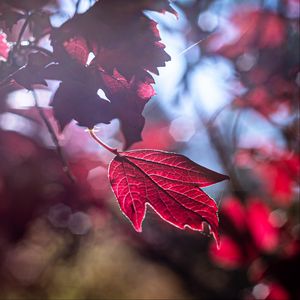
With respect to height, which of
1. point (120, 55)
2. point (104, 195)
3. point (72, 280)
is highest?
point (120, 55)

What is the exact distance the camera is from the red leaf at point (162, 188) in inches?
24.3

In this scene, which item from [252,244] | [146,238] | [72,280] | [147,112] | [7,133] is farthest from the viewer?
[147,112]

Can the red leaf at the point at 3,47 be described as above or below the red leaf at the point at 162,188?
above

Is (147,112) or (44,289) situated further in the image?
(147,112)

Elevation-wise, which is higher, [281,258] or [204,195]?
[204,195]

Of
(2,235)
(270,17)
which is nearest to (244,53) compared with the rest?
(270,17)

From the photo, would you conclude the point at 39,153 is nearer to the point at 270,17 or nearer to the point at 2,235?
the point at 2,235

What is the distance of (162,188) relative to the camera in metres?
0.64

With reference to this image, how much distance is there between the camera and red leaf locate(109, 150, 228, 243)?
2.02 ft

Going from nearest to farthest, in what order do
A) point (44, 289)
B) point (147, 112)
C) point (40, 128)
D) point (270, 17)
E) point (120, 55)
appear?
point (120, 55), point (40, 128), point (270, 17), point (44, 289), point (147, 112)

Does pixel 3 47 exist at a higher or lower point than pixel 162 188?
higher

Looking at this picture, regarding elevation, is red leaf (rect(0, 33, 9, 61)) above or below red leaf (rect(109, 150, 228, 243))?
above

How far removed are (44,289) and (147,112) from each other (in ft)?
4.96

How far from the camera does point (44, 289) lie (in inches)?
90.1
